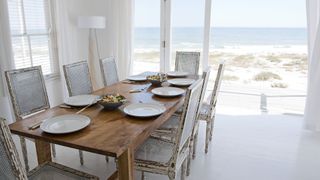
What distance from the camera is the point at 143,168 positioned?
169 cm

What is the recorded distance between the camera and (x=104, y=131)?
1.48 metres

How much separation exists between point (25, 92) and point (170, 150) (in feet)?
4.24

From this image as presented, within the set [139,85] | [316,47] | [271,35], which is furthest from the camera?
[271,35]

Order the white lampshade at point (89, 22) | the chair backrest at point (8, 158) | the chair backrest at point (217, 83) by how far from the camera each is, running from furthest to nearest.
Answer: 1. the white lampshade at point (89, 22)
2. the chair backrest at point (217, 83)
3. the chair backrest at point (8, 158)

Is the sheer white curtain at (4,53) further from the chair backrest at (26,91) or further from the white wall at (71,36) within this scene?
the chair backrest at (26,91)

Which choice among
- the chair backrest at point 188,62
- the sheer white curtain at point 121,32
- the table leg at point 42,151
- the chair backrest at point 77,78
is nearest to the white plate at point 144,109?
the table leg at point 42,151

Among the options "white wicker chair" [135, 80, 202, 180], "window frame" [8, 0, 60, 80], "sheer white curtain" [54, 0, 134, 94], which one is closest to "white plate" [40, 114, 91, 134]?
"white wicker chair" [135, 80, 202, 180]

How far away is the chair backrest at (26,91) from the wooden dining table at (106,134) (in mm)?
403

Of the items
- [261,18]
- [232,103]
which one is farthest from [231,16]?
[232,103]

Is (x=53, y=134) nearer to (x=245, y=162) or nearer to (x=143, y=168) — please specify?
(x=143, y=168)

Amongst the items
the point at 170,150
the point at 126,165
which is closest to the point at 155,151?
the point at 170,150

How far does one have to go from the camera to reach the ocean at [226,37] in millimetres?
4121

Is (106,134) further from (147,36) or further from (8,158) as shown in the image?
(147,36)

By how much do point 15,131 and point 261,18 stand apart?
689 centimetres
